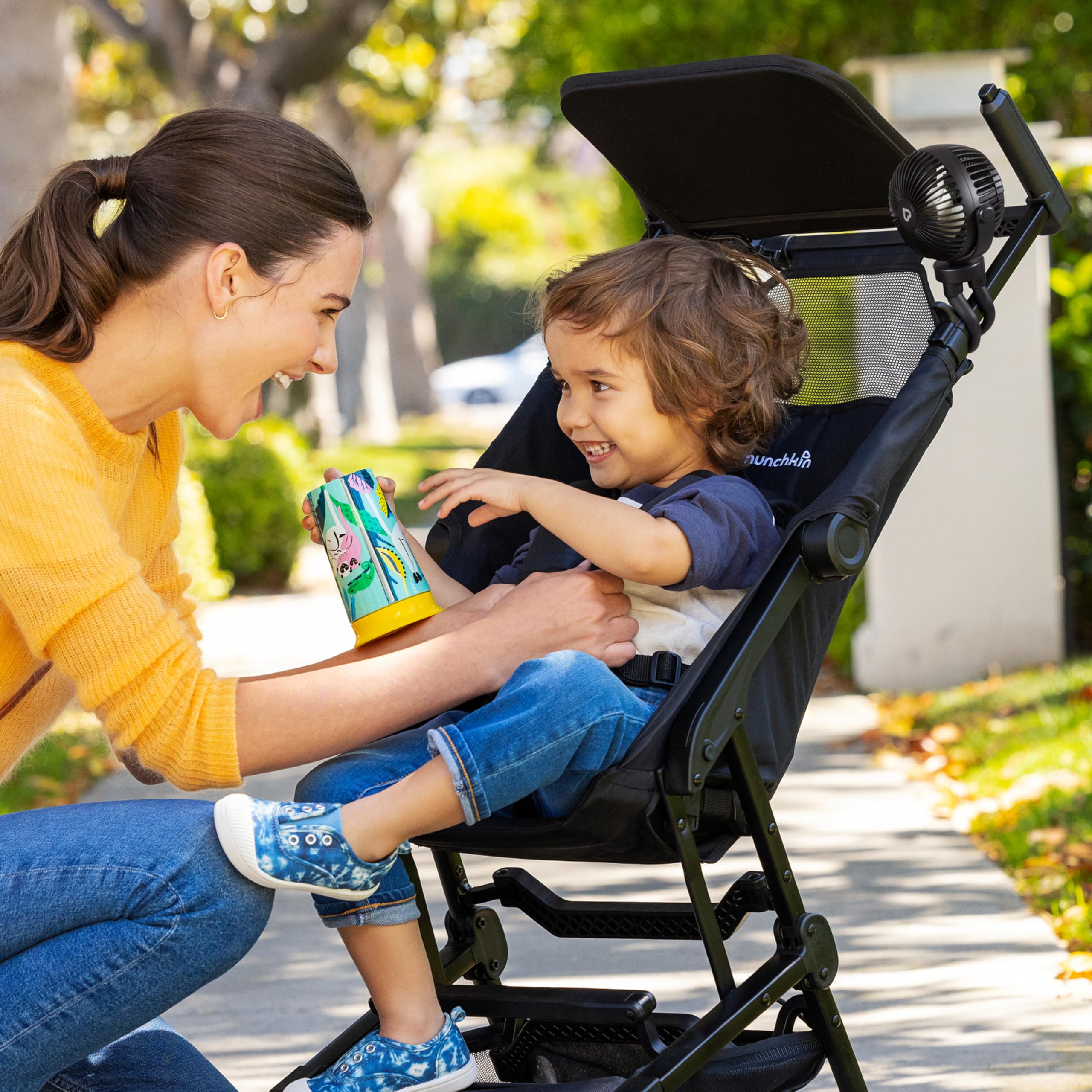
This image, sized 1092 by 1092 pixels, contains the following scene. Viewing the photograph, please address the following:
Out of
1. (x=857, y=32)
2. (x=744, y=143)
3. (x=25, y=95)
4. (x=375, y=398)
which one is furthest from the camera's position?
(x=375, y=398)

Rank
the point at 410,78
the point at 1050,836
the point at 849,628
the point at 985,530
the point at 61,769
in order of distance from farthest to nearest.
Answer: the point at 410,78 < the point at 849,628 < the point at 985,530 < the point at 61,769 < the point at 1050,836

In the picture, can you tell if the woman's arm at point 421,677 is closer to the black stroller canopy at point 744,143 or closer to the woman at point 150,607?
the woman at point 150,607

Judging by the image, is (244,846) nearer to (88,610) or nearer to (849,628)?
(88,610)

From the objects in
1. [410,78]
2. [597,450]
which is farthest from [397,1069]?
[410,78]

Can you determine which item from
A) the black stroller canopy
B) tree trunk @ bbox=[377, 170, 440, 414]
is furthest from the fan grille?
tree trunk @ bbox=[377, 170, 440, 414]

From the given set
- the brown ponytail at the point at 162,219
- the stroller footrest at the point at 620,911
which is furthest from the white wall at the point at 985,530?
the brown ponytail at the point at 162,219

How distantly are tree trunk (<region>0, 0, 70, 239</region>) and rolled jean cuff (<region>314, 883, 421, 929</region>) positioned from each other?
579 centimetres

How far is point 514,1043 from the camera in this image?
2.64 meters

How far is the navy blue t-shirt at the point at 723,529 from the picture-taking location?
2.35 meters

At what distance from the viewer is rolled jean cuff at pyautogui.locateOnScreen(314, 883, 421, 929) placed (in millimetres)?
2246

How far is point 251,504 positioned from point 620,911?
8092mm

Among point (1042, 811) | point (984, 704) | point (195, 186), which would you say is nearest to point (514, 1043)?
point (195, 186)

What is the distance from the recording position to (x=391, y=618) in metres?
2.47

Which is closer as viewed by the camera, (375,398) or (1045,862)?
(1045,862)
